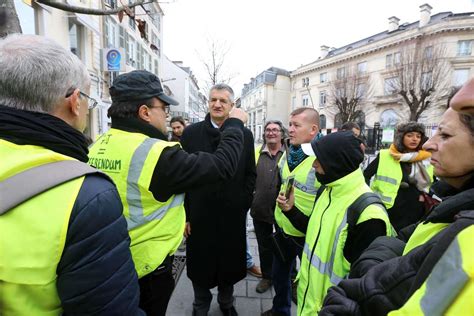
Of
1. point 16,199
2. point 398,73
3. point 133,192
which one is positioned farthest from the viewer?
point 398,73

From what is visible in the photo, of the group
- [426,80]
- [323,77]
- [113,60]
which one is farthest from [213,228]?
[323,77]

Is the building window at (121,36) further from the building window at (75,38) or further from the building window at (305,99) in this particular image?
the building window at (305,99)

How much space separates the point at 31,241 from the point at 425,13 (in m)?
45.4

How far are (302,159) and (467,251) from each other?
2.44 m

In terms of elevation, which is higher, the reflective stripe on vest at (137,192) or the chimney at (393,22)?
the chimney at (393,22)

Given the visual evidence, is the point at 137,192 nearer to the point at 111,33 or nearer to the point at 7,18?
the point at 7,18

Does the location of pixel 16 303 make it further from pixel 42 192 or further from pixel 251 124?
pixel 251 124

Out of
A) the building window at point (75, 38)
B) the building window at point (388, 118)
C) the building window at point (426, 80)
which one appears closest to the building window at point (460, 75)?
the building window at point (388, 118)

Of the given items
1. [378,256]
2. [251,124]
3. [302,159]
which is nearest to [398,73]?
[302,159]

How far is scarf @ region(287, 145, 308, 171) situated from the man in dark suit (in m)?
0.68

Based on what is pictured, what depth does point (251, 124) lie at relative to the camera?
7050cm

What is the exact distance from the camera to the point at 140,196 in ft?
5.28

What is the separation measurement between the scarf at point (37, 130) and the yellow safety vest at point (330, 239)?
4.75ft

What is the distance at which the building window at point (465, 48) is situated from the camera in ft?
96.9
